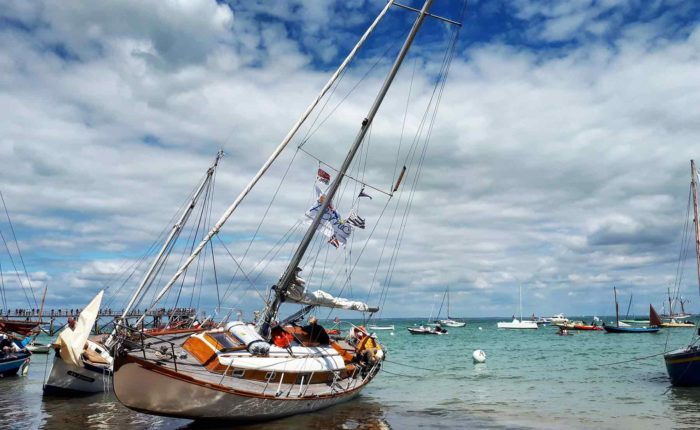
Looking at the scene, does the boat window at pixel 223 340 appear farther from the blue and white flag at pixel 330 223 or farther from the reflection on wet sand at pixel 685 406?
the reflection on wet sand at pixel 685 406

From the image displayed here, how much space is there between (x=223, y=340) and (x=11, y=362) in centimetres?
2326

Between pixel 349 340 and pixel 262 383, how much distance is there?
12.0m

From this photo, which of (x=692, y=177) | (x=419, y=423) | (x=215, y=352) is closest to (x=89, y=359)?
(x=215, y=352)

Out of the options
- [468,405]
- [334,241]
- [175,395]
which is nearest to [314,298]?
[334,241]

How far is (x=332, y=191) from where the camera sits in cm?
2219

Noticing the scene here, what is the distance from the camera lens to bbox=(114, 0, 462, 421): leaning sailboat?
647 inches

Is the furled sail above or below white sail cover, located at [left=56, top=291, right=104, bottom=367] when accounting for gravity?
above

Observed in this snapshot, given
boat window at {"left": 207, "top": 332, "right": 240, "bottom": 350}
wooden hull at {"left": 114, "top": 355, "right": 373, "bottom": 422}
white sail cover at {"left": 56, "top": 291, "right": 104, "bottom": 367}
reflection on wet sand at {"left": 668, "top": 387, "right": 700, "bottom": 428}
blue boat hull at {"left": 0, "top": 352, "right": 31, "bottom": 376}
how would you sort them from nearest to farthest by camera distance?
wooden hull at {"left": 114, "top": 355, "right": 373, "bottom": 422}, white sail cover at {"left": 56, "top": 291, "right": 104, "bottom": 367}, boat window at {"left": 207, "top": 332, "right": 240, "bottom": 350}, reflection on wet sand at {"left": 668, "top": 387, "right": 700, "bottom": 428}, blue boat hull at {"left": 0, "top": 352, "right": 31, "bottom": 376}

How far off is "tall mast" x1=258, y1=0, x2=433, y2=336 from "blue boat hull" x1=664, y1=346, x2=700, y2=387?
22.4 meters

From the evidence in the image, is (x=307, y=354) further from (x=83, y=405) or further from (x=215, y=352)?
(x=83, y=405)

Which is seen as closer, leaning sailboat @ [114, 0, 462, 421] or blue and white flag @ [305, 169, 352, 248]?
leaning sailboat @ [114, 0, 462, 421]

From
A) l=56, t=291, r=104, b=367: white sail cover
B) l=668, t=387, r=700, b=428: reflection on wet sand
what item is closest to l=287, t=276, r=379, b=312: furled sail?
l=56, t=291, r=104, b=367: white sail cover

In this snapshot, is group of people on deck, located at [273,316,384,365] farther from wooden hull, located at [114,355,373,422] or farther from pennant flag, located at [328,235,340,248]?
wooden hull, located at [114,355,373,422]

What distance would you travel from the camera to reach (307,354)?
22391 millimetres
